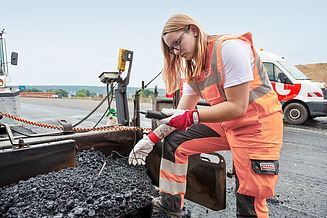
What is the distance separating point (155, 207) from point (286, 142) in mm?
4119

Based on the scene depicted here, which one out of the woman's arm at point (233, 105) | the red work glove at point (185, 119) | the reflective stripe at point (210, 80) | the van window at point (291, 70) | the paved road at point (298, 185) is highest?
the van window at point (291, 70)

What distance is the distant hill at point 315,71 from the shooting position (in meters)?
26.6

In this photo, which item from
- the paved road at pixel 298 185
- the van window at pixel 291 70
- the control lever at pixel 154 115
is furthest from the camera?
the van window at pixel 291 70

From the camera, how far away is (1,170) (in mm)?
1708

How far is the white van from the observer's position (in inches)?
279

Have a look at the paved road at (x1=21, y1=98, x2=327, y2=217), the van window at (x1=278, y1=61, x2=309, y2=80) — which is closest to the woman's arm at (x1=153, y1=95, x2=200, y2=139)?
the paved road at (x1=21, y1=98, x2=327, y2=217)

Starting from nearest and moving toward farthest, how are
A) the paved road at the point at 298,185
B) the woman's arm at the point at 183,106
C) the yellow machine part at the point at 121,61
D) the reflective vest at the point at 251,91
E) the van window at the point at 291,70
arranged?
the reflective vest at the point at 251,91, the woman's arm at the point at 183,106, the paved road at the point at 298,185, the yellow machine part at the point at 121,61, the van window at the point at 291,70

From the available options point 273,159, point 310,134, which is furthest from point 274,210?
point 310,134

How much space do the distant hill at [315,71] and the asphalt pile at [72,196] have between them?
29358mm

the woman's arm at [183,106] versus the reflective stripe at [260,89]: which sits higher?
the reflective stripe at [260,89]

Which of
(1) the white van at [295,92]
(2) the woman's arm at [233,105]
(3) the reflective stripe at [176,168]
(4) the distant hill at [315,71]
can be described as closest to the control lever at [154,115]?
(2) the woman's arm at [233,105]

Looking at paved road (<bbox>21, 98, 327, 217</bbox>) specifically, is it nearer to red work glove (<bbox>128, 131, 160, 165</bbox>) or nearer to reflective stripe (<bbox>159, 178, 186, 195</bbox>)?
reflective stripe (<bbox>159, 178, 186, 195</bbox>)

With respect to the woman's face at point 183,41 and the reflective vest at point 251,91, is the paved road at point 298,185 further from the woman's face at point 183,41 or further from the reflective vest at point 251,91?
the woman's face at point 183,41

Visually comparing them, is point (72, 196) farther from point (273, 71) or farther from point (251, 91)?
point (273, 71)
